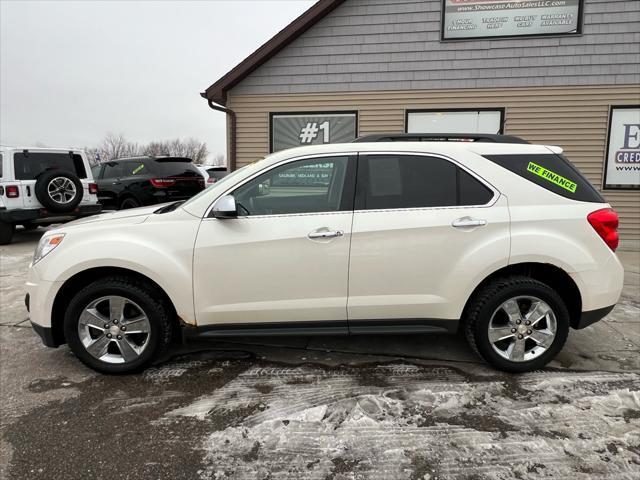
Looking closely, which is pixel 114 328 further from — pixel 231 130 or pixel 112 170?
pixel 112 170

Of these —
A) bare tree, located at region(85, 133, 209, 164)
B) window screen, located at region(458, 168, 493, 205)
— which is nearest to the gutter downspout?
window screen, located at region(458, 168, 493, 205)

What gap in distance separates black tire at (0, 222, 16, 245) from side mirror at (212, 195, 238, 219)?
304 inches

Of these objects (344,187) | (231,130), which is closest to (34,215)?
(231,130)

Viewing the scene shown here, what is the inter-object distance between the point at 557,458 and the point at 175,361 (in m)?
2.70

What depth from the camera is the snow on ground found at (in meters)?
2.33

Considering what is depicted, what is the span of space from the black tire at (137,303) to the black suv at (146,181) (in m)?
8.31

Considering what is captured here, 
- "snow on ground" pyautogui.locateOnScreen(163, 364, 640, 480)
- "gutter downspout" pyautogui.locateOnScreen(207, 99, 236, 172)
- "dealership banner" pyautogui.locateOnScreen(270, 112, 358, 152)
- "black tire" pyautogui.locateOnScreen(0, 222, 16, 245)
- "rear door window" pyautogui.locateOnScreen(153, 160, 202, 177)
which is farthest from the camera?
"rear door window" pyautogui.locateOnScreen(153, 160, 202, 177)

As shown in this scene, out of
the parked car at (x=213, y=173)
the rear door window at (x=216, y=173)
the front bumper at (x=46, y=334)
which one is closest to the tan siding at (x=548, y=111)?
the parked car at (x=213, y=173)

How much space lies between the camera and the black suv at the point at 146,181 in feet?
36.4

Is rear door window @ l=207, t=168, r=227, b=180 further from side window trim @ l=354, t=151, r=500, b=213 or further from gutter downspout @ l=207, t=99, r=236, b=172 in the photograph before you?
side window trim @ l=354, t=151, r=500, b=213

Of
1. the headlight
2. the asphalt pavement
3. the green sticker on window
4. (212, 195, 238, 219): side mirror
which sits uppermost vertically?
the green sticker on window

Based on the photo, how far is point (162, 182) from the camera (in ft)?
36.4

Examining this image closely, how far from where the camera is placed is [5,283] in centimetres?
606

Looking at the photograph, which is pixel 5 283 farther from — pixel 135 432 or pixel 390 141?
pixel 390 141
